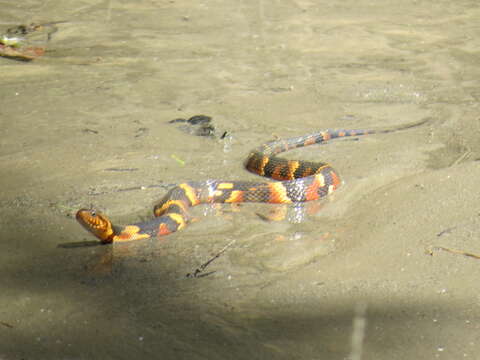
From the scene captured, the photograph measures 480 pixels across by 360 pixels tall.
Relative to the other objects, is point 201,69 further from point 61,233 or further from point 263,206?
point 61,233

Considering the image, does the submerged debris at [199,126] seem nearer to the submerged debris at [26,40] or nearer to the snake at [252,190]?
the snake at [252,190]

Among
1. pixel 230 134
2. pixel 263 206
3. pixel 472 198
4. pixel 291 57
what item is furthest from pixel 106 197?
pixel 291 57

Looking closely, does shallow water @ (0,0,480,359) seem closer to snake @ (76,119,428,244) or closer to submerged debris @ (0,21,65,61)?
snake @ (76,119,428,244)

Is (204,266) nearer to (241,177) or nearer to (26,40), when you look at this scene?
(241,177)

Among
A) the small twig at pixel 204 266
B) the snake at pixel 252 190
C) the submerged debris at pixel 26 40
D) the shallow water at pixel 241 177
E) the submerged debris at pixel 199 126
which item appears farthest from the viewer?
the submerged debris at pixel 26 40

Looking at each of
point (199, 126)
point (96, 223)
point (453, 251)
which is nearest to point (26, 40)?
point (199, 126)

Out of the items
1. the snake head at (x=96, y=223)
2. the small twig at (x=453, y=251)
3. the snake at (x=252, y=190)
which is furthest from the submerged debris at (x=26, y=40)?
the small twig at (x=453, y=251)

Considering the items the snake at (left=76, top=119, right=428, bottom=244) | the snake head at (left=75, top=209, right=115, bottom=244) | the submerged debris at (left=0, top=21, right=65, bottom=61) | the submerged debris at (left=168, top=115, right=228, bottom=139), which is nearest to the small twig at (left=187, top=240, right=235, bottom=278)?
the snake at (left=76, top=119, right=428, bottom=244)
